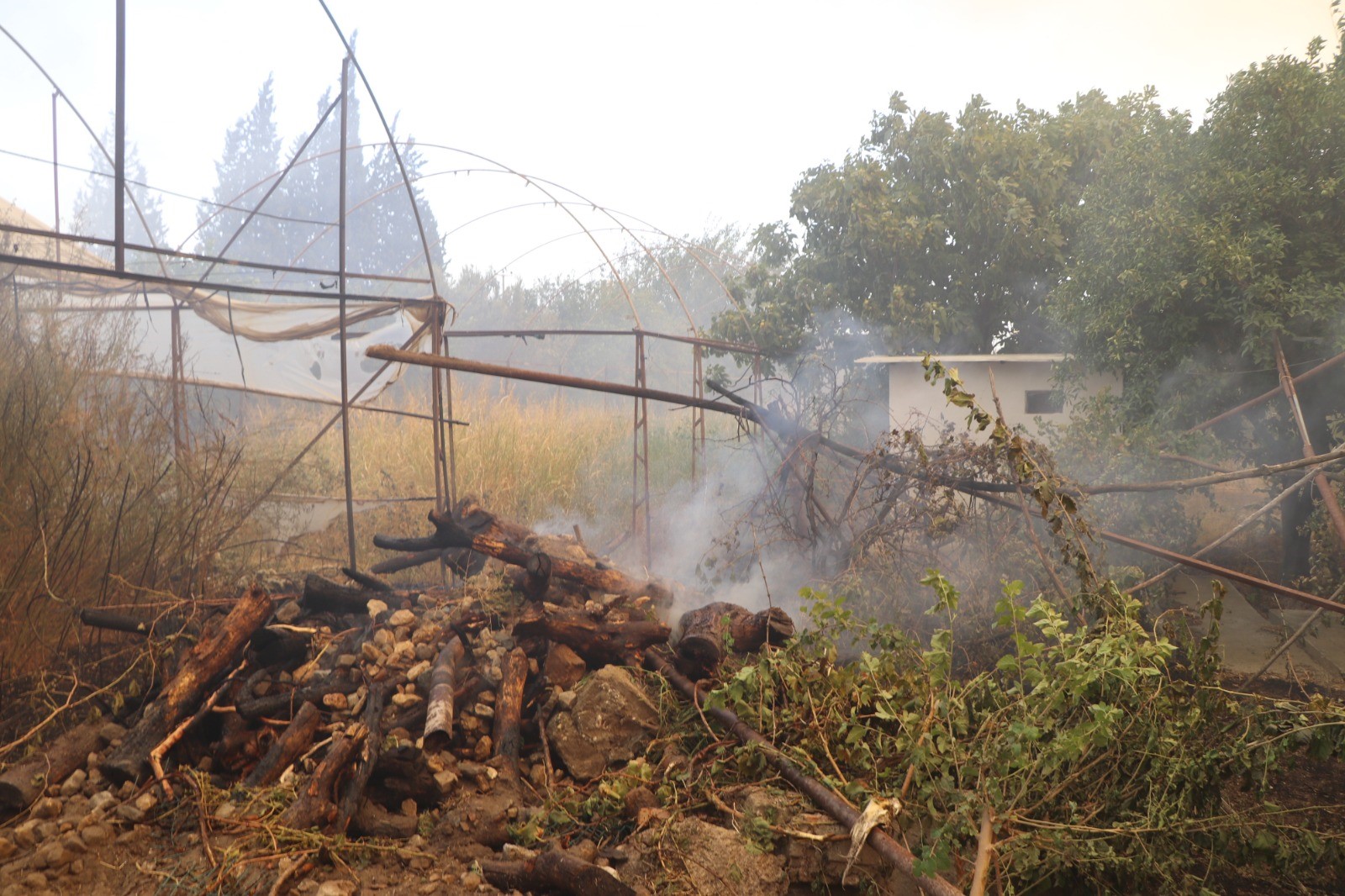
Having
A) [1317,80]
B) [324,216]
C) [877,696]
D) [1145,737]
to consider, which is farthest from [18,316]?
[324,216]

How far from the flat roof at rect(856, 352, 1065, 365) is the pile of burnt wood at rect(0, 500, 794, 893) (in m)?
7.29

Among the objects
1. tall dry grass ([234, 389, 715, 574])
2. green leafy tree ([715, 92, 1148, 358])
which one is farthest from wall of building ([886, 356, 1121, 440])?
tall dry grass ([234, 389, 715, 574])

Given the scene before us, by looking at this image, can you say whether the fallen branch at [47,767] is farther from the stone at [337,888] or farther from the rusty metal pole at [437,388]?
the rusty metal pole at [437,388]

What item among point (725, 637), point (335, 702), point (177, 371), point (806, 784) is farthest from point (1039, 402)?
point (177, 371)

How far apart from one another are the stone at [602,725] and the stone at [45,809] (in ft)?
7.27

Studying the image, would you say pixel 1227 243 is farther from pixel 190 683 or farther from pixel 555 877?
pixel 190 683

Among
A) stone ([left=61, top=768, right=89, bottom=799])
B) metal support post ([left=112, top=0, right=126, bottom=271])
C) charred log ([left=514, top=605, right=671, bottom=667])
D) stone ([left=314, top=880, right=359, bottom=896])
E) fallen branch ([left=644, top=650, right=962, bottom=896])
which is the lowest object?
stone ([left=314, top=880, right=359, bottom=896])

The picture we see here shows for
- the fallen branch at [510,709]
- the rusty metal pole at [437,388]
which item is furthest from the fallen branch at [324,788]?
the rusty metal pole at [437,388]

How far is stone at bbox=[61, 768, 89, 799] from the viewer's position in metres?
4.09

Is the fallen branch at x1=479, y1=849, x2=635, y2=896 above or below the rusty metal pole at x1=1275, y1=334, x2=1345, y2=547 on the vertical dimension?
below

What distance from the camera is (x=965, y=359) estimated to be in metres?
11.6

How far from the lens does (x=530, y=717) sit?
A: 4707 mm

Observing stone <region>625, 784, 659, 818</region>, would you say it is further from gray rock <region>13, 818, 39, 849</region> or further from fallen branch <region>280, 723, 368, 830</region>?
gray rock <region>13, 818, 39, 849</region>

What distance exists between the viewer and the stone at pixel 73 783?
13.4 feet
